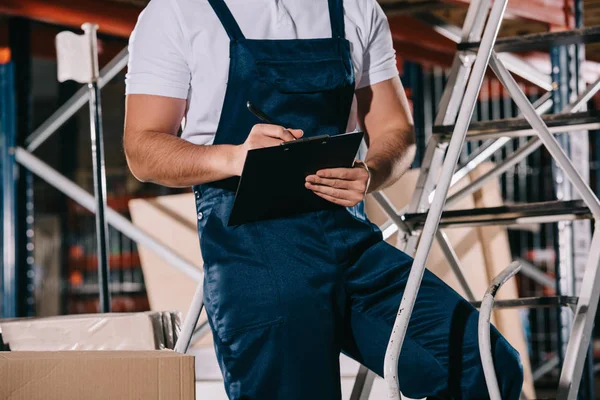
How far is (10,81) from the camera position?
513 cm

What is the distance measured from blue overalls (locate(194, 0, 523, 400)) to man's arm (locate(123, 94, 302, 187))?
10 centimetres

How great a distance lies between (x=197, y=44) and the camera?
233 cm

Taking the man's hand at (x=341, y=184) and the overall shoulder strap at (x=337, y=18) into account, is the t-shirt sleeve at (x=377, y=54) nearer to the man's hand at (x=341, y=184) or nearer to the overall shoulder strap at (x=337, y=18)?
the overall shoulder strap at (x=337, y=18)

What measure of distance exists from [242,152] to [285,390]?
0.57 meters

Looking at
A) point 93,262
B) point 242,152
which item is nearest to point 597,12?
point 242,152

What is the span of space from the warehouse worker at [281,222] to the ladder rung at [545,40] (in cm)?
85

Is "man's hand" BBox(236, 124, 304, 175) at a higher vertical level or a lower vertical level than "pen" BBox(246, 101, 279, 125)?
lower

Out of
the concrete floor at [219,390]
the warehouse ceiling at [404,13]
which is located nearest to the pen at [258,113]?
the concrete floor at [219,390]

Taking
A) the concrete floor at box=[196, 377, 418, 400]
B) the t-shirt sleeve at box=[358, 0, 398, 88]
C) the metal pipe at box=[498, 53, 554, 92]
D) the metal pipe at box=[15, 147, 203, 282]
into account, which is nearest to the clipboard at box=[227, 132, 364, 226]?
the t-shirt sleeve at box=[358, 0, 398, 88]

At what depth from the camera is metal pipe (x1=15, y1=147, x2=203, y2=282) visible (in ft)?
15.3

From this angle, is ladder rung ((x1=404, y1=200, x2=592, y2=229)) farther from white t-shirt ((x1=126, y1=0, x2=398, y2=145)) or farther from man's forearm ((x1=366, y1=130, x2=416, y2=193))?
white t-shirt ((x1=126, y1=0, x2=398, y2=145))

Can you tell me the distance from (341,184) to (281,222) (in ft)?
0.59

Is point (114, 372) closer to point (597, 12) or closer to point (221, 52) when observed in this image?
point (221, 52)

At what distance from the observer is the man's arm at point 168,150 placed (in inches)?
85.4
